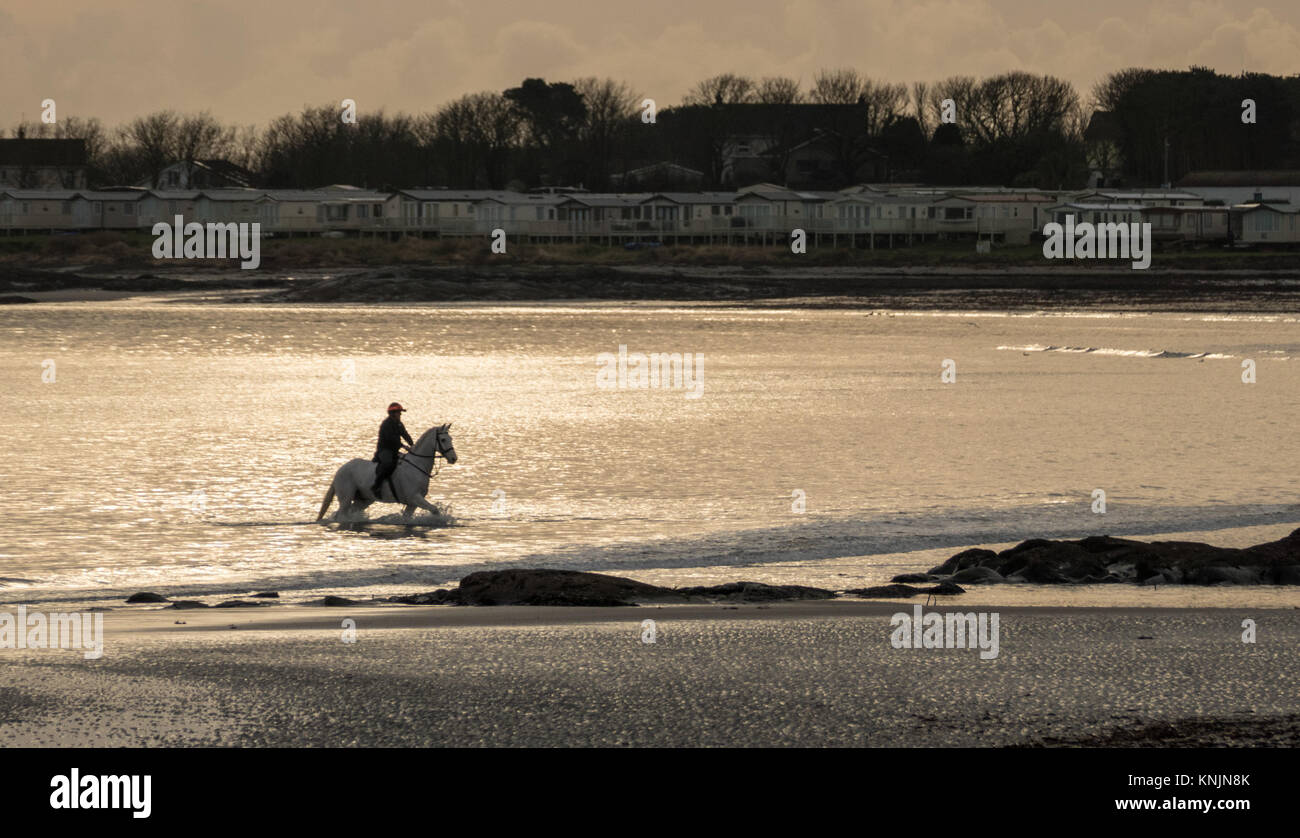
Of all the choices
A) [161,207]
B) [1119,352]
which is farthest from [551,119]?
[1119,352]

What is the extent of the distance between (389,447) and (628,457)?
5.64 metres

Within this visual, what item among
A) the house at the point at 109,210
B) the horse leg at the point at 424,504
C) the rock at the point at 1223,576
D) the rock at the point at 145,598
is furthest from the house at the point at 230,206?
the rock at the point at 1223,576

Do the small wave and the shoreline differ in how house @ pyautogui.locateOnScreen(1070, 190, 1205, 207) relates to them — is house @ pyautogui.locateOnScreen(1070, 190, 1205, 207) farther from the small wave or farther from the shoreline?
the small wave

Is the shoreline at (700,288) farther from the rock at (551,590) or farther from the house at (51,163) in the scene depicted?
the house at (51,163)

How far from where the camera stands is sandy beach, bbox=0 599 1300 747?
652 cm

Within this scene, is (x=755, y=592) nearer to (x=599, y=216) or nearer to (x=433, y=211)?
(x=599, y=216)

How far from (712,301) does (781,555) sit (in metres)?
57.1

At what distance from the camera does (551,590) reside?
11148mm

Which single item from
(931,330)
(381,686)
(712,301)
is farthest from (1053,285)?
(381,686)

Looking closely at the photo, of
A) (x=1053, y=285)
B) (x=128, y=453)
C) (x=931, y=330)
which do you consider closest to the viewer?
(x=128, y=453)

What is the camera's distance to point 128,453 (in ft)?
72.7

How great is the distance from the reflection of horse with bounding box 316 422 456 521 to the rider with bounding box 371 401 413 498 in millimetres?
55

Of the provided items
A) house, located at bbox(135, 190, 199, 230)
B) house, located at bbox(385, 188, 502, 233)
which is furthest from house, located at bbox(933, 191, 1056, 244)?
house, located at bbox(135, 190, 199, 230)
